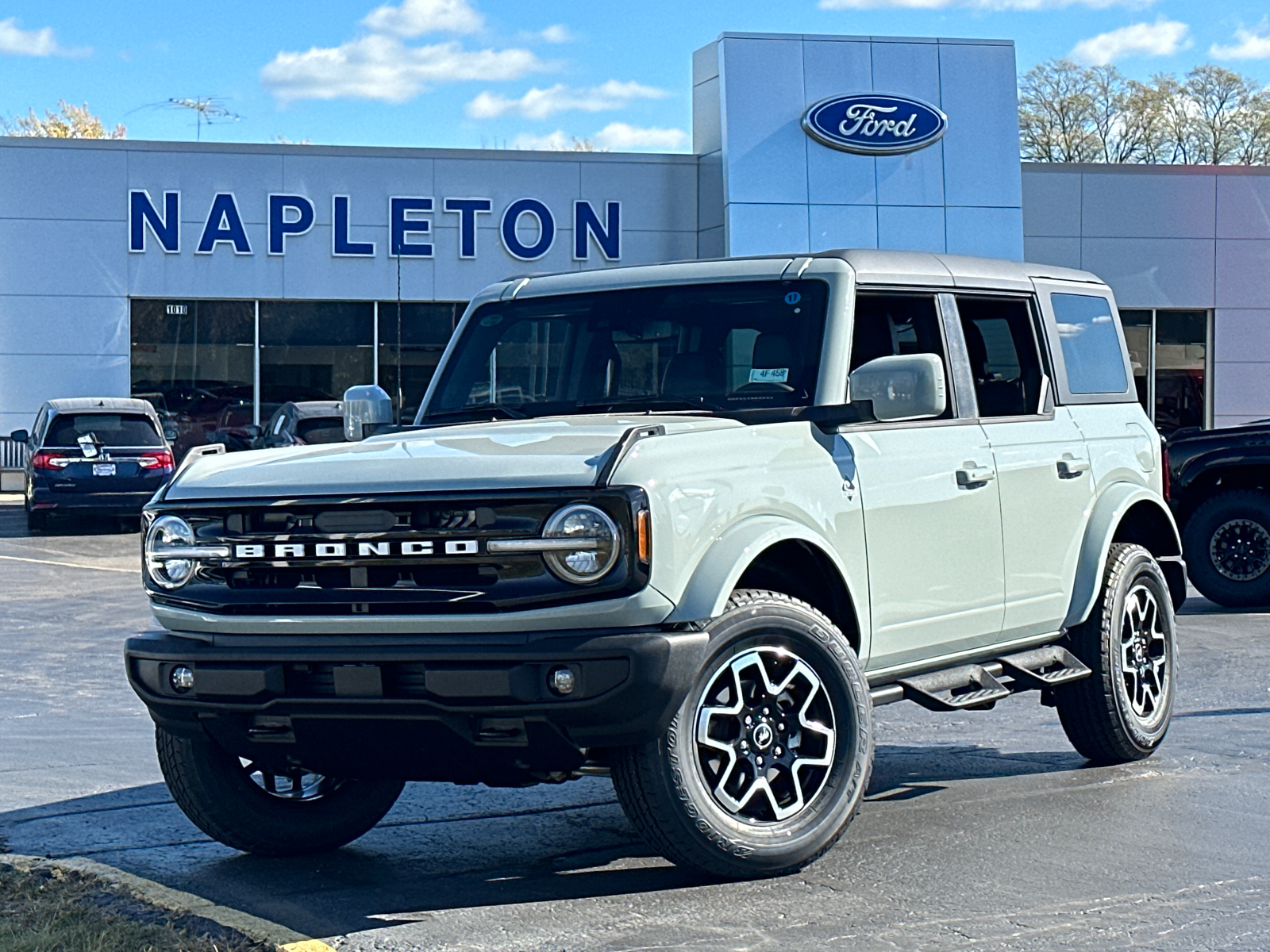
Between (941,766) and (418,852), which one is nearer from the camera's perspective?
(418,852)

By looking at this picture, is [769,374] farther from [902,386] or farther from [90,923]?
[90,923]

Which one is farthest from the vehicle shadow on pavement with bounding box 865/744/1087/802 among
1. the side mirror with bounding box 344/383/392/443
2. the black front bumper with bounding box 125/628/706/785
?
the side mirror with bounding box 344/383/392/443

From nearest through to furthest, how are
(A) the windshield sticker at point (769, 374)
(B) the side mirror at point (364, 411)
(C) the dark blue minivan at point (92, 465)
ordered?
(A) the windshield sticker at point (769, 374)
(B) the side mirror at point (364, 411)
(C) the dark blue minivan at point (92, 465)

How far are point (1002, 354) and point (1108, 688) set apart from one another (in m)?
1.42

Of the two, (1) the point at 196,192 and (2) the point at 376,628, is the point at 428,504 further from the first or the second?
(1) the point at 196,192

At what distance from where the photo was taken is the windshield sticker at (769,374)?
19.5 ft

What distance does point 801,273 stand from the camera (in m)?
6.13

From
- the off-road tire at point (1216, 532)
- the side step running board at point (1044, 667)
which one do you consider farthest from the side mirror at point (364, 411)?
the off-road tire at point (1216, 532)

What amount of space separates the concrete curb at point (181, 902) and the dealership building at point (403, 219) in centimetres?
2293

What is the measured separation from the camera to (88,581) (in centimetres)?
1571

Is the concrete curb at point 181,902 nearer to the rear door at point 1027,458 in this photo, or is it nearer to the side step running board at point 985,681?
the side step running board at point 985,681

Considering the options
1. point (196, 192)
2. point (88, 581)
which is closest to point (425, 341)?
point (196, 192)

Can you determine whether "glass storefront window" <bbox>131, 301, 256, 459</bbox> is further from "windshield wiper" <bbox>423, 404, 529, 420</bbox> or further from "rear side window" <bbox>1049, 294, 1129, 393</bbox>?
"windshield wiper" <bbox>423, 404, 529, 420</bbox>

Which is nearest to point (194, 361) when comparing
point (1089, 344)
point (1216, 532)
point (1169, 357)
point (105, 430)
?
point (105, 430)
